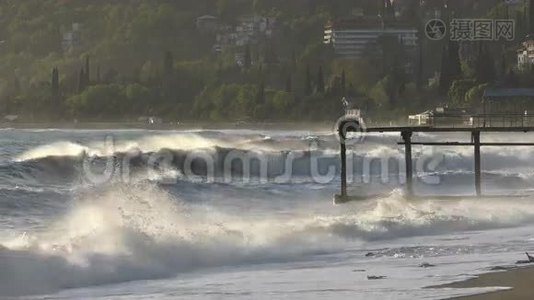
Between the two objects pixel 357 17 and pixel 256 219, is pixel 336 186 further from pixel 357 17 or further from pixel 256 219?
pixel 357 17

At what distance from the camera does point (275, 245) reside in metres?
14.5

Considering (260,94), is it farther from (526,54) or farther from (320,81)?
(526,54)

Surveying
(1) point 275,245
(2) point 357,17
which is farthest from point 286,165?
(2) point 357,17

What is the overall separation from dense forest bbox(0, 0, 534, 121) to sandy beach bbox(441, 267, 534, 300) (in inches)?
3394

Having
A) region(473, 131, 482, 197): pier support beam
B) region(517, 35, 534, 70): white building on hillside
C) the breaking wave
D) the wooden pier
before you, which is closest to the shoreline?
region(517, 35, 534, 70): white building on hillside

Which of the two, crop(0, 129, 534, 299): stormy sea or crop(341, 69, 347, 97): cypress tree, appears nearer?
crop(0, 129, 534, 299): stormy sea

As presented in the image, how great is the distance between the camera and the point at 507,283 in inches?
399

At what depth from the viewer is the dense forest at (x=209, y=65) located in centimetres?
11444

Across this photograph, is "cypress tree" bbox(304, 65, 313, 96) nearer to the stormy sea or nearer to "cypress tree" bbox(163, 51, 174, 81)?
"cypress tree" bbox(163, 51, 174, 81)

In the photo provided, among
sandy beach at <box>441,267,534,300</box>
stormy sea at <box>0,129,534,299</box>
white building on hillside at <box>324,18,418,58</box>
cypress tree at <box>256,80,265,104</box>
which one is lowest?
stormy sea at <box>0,129,534,299</box>

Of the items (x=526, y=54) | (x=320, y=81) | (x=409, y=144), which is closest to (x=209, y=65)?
(x=320, y=81)

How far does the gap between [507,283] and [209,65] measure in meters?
129

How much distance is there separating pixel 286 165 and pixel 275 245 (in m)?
24.8

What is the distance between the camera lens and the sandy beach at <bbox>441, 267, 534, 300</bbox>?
9.45 m
